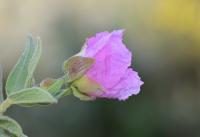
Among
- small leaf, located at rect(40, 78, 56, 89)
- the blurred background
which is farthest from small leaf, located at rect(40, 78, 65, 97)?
the blurred background

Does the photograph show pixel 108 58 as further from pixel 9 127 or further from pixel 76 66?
pixel 9 127

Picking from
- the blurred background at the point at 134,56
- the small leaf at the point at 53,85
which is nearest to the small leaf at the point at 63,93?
the small leaf at the point at 53,85

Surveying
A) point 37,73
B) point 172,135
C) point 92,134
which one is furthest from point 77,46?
point 172,135

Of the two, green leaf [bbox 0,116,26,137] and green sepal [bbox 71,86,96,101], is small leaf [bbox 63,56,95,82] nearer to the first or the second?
green sepal [bbox 71,86,96,101]

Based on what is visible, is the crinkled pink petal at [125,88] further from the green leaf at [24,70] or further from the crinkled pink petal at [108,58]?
the green leaf at [24,70]

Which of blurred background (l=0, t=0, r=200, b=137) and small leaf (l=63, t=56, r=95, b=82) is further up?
small leaf (l=63, t=56, r=95, b=82)

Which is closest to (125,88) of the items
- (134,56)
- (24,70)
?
(24,70)
